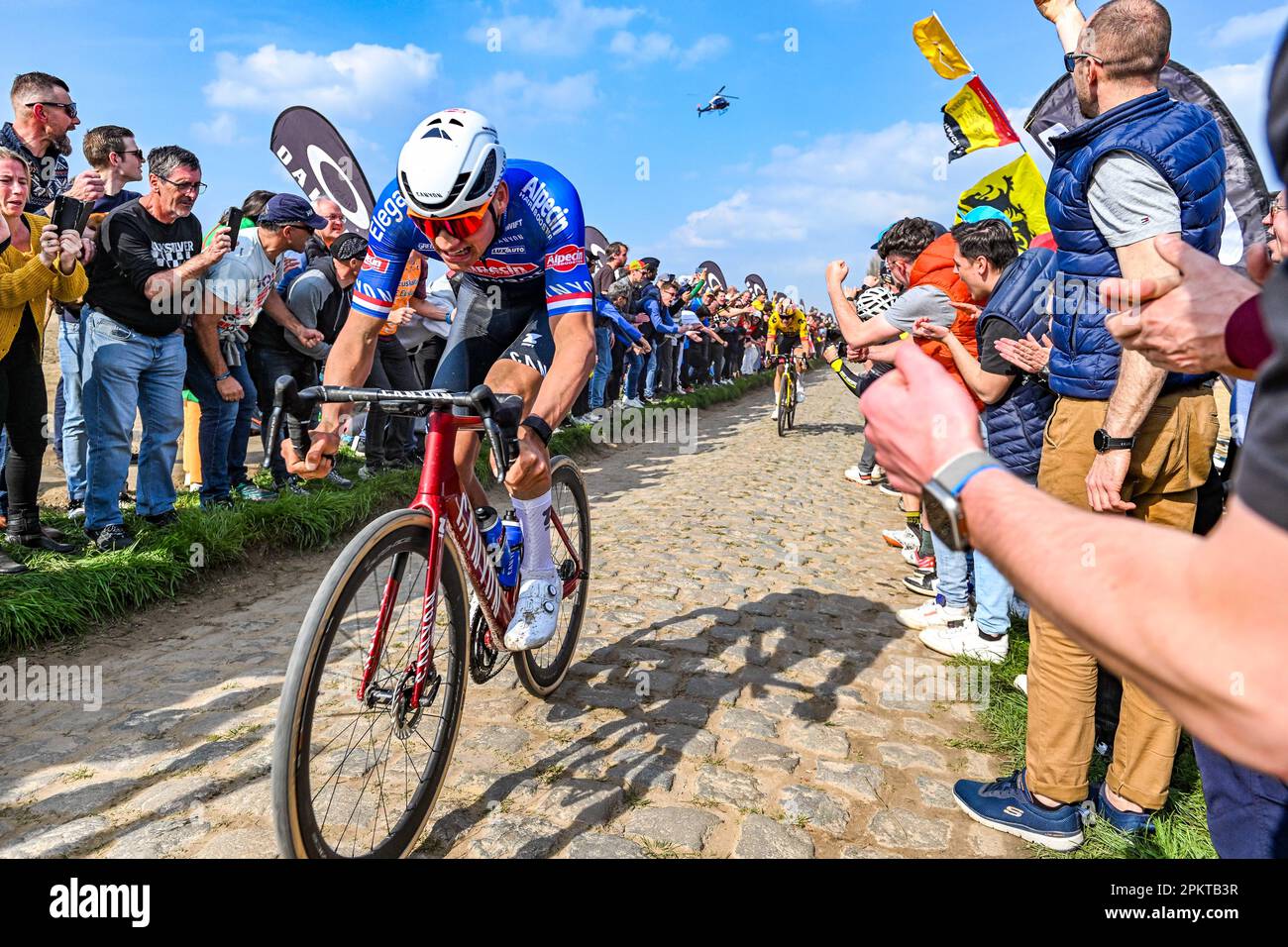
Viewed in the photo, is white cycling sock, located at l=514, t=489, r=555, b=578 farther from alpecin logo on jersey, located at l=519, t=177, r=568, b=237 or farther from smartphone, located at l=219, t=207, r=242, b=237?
smartphone, located at l=219, t=207, r=242, b=237

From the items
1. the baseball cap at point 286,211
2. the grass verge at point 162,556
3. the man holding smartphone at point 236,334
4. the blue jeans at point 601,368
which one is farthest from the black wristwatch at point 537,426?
the blue jeans at point 601,368

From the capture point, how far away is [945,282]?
4.77 meters

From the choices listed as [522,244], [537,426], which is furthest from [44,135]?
[537,426]

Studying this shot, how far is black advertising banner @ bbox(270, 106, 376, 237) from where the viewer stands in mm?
11141

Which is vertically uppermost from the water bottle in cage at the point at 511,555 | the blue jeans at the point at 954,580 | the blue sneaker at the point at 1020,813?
the water bottle in cage at the point at 511,555

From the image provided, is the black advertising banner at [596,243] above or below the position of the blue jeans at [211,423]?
above

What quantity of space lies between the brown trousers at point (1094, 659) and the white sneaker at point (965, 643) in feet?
5.27

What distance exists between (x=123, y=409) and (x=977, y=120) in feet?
24.6

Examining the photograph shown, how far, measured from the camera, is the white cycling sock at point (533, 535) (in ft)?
11.5

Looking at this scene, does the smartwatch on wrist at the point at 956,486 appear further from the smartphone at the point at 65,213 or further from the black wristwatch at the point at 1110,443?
the smartphone at the point at 65,213

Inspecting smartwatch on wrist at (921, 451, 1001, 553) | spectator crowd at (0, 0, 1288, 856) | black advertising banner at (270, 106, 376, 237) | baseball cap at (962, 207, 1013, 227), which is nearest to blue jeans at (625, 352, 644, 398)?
black advertising banner at (270, 106, 376, 237)

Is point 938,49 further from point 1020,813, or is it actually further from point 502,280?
point 1020,813

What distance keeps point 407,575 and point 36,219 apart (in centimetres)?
463
